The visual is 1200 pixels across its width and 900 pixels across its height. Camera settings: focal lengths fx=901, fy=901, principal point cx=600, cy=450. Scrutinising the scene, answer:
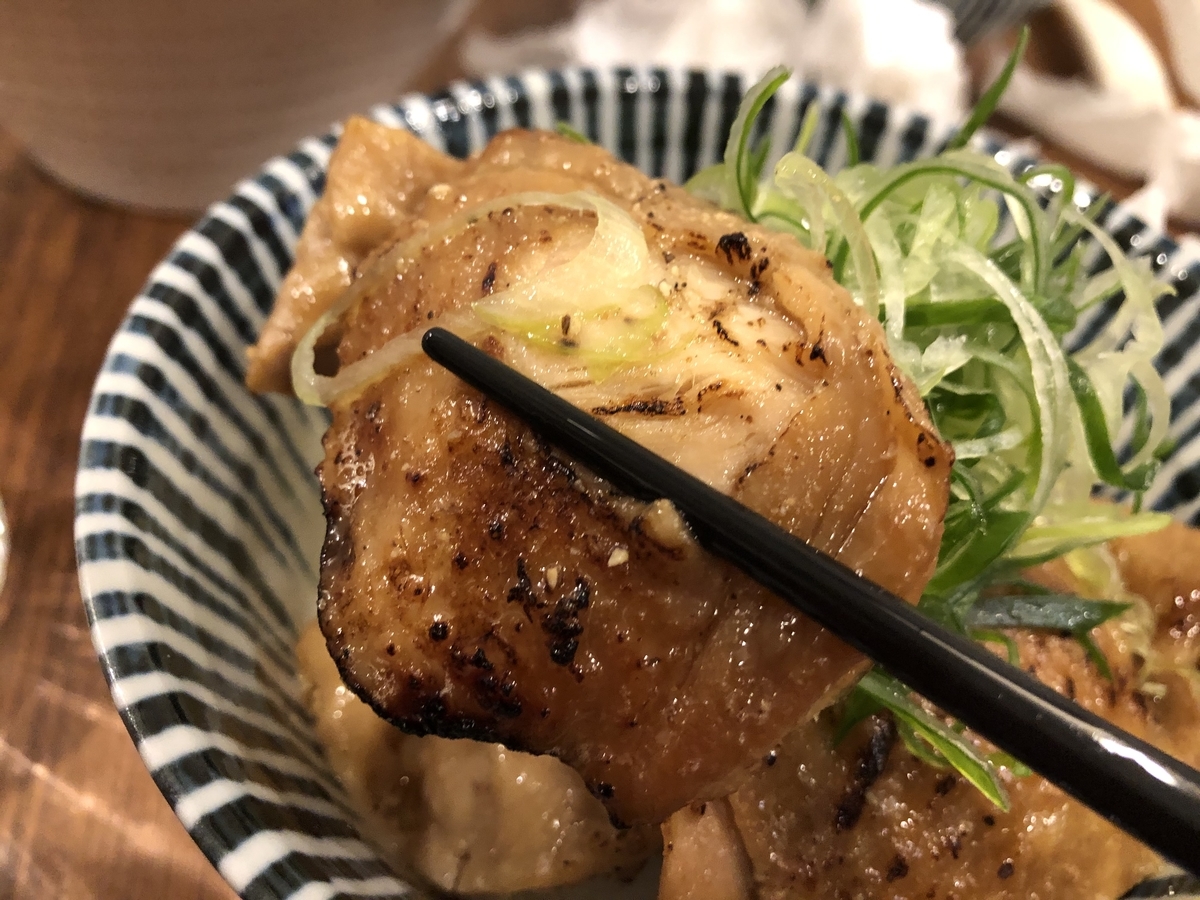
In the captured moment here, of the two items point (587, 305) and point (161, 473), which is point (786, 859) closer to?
point (587, 305)

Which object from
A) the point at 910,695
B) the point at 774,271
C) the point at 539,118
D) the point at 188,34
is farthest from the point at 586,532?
the point at 188,34

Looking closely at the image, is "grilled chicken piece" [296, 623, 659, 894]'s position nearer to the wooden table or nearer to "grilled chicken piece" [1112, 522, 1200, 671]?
the wooden table

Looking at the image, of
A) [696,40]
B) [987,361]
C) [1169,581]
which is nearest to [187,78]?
[696,40]

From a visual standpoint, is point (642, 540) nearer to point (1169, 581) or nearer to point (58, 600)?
point (1169, 581)

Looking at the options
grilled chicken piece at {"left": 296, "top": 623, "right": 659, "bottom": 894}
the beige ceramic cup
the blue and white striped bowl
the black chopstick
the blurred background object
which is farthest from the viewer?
the blurred background object

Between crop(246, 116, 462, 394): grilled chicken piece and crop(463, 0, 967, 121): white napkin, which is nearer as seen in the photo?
crop(246, 116, 462, 394): grilled chicken piece

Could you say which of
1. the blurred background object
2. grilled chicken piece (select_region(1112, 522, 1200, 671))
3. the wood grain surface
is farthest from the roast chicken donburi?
the blurred background object
